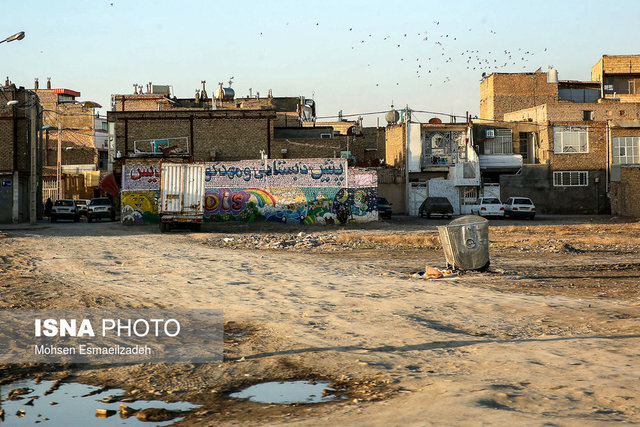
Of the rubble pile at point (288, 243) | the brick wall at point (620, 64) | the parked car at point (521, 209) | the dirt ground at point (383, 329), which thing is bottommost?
the dirt ground at point (383, 329)

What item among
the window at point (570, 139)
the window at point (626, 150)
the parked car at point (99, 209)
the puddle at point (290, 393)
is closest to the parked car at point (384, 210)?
the window at point (570, 139)

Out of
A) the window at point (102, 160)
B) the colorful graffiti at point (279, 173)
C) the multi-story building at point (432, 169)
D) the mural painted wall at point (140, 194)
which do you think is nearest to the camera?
the colorful graffiti at point (279, 173)

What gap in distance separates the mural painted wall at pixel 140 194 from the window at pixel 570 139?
31.3m

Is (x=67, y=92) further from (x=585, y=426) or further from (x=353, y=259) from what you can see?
(x=585, y=426)

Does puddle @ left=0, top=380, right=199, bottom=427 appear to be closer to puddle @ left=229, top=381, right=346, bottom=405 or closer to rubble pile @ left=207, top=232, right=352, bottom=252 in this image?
puddle @ left=229, top=381, right=346, bottom=405

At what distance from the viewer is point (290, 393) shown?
273 inches

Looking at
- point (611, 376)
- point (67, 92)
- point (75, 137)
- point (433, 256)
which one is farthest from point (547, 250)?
point (67, 92)

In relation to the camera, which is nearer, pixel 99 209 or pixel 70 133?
pixel 99 209

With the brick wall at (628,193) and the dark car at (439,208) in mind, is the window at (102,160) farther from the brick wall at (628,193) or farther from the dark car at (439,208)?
the brick wall at (628,193)

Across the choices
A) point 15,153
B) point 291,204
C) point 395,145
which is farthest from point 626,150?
point 15,153

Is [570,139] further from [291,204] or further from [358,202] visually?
[291,204]

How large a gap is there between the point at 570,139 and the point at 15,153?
3954cm

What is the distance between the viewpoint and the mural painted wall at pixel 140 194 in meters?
40.7

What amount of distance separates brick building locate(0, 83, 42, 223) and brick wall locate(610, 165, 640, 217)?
118ft
